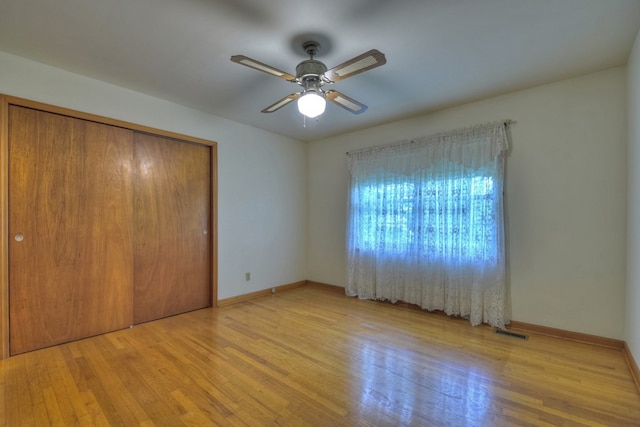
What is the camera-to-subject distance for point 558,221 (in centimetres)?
275

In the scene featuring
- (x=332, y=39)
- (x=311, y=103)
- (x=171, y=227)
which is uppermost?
(x=332, y=39)

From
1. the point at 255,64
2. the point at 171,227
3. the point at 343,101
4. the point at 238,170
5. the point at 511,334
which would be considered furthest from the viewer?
the point at 238,170

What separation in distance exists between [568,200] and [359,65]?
2.41 m

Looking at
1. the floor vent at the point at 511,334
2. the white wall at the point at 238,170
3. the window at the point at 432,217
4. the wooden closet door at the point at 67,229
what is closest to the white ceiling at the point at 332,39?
the white wall at the point at 238,170

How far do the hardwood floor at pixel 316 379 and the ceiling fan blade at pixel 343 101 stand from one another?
2136 mm

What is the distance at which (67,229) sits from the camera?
2.62 m

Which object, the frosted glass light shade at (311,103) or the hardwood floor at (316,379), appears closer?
the hardwood floor at (316,379)

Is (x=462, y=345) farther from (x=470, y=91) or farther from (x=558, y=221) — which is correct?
(x=470, y=91)

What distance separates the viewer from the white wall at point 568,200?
251 cm

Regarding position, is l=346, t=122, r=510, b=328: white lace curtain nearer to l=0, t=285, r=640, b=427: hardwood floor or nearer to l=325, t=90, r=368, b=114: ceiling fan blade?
l=0, t=285, r=640, b=427: hardwood floor

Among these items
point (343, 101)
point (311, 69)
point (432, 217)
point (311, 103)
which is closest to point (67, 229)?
point (311, 103)

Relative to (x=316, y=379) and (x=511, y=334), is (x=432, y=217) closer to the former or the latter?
(x=511, y=334)

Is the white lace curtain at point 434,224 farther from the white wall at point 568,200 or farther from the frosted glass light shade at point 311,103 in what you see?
the frosted glass light shade at point 311,103

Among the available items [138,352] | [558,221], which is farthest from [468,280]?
[138,352]
